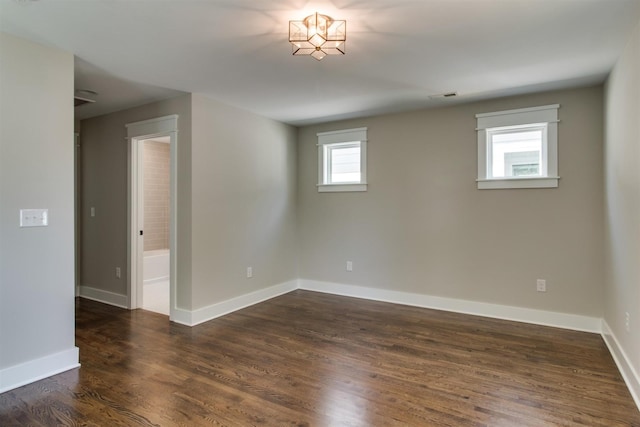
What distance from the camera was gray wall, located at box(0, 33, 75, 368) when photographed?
2332 mm

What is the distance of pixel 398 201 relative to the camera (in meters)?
4.43

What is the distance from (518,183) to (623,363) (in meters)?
1.81

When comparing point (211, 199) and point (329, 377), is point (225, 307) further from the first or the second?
point (329, 377)

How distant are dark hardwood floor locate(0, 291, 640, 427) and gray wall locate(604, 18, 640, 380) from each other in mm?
381

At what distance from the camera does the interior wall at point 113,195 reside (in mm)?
3656

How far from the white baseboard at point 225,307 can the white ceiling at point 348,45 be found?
2.23 metres

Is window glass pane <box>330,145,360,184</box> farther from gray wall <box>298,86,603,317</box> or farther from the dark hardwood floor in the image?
the dark hardwood floor

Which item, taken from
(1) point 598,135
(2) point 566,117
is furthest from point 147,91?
(1) point 598,135

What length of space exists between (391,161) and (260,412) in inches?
128

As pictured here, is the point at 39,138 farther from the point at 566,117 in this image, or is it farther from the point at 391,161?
the point at 566,117

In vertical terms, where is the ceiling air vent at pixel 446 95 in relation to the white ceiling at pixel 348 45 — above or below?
above

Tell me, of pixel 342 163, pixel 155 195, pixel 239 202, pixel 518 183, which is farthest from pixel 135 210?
pixel 518 183

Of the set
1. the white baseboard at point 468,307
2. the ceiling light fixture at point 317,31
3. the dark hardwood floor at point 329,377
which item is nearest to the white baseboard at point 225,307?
the dark hardwood floor at point 329,377

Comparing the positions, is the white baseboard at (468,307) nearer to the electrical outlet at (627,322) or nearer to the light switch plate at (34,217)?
the electrical outlet at (627,322)
